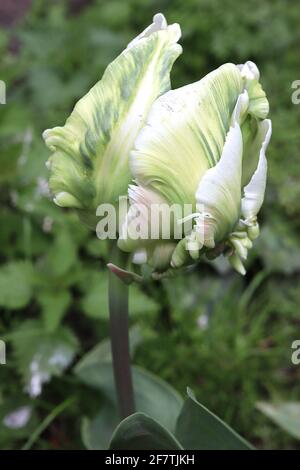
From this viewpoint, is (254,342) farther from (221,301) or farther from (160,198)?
(160,198)

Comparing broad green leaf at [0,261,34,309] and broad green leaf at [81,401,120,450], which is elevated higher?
broad green leaf at [0,261,34,309]

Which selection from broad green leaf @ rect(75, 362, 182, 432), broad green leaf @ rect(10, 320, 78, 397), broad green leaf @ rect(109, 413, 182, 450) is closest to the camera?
broad green leaf @ rect(109, 413, 182, 450)

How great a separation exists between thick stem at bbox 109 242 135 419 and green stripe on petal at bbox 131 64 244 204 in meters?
0.13

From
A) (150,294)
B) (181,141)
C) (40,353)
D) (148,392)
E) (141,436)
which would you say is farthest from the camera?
(150,294)

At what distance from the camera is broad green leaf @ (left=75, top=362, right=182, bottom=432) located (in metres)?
1.09

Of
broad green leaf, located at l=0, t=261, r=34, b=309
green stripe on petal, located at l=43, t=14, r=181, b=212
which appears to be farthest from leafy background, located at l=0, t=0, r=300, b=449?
green stripe on petal, located at l=43, t=14, r=181, b=212

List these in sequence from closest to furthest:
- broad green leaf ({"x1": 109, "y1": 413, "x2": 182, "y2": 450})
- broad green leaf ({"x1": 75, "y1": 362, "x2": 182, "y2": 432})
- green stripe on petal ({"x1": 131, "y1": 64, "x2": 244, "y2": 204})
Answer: green stripe on petal ({"x1": 131, "y1": 64, "x2": 244, "y2": 204}) < broad green leaf ({"x1": 109, "y1": 413, "x2": 182, "y2": 450}) < broad green leaf ({"x1": 75, "y1": 362, "x2": 182, "y2": 432})

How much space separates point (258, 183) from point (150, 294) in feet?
2.91


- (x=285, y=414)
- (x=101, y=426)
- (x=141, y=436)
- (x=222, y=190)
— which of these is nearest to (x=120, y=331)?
(x=141, y=436)

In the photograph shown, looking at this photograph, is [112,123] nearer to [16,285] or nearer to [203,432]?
[203,432]

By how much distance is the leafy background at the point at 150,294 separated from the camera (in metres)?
1.31

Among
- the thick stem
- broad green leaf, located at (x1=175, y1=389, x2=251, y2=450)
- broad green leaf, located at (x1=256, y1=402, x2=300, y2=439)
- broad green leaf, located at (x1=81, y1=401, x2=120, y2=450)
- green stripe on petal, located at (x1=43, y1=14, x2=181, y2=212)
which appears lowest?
broad green leaf, located at (x1=256, y1=402, x2=300, y2=439)

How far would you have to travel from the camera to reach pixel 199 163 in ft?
2.27

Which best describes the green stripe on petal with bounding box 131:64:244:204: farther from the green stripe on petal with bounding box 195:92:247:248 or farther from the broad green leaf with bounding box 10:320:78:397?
the broad green leaf with bounding box 10:320:78:397
